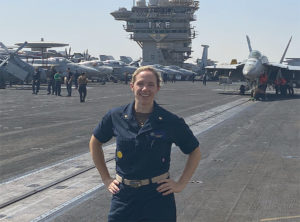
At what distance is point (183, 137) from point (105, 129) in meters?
0.67

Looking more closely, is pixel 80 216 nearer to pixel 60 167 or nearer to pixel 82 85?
pixel 60 167

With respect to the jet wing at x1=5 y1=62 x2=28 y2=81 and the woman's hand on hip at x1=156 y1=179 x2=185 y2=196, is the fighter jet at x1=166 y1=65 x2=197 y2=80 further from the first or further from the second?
the woman's hand on hip at x1=156 y1=179 x2=185 y2=196

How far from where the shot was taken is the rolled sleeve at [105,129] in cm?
429

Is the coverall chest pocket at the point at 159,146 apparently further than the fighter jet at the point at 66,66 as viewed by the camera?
No

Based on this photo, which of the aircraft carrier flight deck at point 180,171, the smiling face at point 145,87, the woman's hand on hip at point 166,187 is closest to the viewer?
the woman's hand on hip at point 166,187

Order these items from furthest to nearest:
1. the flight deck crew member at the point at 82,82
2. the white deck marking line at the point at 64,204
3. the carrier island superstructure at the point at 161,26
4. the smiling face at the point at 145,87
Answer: the carrier island superstructure at the point at 161,26 → the flight deck crew member at the point at 82,82 → the white deck marking line at the point at 64,204 → the smiling face at the point at 145,87

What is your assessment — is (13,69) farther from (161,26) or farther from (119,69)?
(161,26)

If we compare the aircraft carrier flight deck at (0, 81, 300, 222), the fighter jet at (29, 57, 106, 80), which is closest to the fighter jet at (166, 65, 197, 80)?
the fighter jet at (29, 57, 106, 80)

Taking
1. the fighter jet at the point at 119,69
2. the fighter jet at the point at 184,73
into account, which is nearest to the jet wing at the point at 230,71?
→ the fighter jet at the point at 119,69

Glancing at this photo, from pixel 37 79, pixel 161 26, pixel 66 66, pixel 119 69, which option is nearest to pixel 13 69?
pixel 37 79

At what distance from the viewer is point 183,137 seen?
4195mm

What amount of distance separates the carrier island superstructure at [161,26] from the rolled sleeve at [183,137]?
105 meters

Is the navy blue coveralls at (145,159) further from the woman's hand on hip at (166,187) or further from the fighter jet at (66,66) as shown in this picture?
the fighter jet at (66,66)

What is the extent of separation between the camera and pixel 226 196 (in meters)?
8.28
